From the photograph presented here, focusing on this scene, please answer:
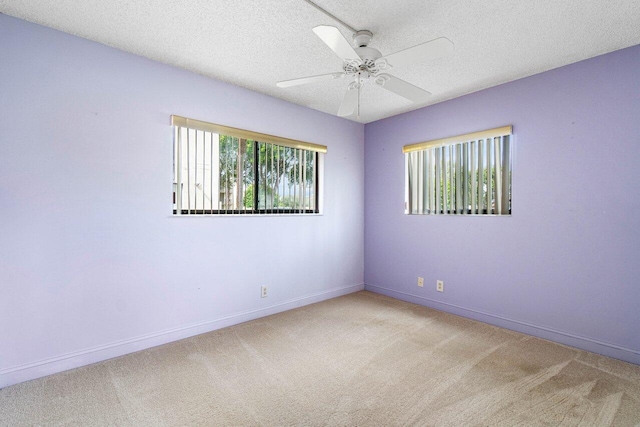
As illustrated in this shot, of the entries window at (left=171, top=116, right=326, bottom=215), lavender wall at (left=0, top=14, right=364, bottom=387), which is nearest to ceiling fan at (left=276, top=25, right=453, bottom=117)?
window at (left=171, top=116, right=326, bottom=215)

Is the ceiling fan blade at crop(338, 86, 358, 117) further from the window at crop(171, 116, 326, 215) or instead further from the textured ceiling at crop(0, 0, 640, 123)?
the window at crop(171, 116, 326, 215)

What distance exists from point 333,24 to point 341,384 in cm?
242

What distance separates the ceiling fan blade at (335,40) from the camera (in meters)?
1.54

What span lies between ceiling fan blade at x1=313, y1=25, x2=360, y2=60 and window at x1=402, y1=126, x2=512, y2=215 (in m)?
2.00

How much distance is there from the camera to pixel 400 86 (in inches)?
84.7

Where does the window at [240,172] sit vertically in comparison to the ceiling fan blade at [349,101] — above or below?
below

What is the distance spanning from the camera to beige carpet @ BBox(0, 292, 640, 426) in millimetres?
1713

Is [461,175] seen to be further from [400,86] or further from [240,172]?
[240,172]

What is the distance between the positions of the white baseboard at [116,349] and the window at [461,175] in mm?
2105

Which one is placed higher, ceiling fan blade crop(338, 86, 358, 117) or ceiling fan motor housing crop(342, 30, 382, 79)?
ceiling fan motor housing crop(342, 30, 382, 79)

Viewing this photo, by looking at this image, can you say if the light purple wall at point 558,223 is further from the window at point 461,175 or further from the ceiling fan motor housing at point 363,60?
the ceiling fan motor housing at point 363,60

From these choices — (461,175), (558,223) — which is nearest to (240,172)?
(461,175)

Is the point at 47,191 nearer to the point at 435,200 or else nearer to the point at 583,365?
the point at 435,200

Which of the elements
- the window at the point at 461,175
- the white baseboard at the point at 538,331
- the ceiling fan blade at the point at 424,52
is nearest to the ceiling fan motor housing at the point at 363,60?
the ceiling fan blade at the point at 424,52
